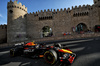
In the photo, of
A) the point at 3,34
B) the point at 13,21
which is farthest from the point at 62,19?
the point at 3,34

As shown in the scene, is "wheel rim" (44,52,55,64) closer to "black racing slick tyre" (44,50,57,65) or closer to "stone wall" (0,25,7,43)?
"black racing slick tyre" (44,50,57,65)

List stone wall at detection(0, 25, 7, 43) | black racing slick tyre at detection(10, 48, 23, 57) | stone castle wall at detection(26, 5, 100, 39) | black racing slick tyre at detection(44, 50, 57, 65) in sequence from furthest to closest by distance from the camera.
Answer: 1. stone wall at detection(0, 25, 7, 43)
2. stone castle wall at detection(26, 5, 100, 39)
3. black racing slick tyre at detection(10, 48, 23, 57)
4. black racing slick tyre at detection(44, 50, 57, 65)

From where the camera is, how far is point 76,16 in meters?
16.0

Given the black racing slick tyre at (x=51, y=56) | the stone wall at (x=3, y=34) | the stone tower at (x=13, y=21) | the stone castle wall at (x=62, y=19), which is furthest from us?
the stone wall at (x=3, y=34)

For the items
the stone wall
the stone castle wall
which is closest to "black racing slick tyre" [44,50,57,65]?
the stone castle wall

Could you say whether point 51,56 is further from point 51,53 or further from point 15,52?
point 15,52

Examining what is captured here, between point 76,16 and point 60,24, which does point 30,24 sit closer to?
point 60,24

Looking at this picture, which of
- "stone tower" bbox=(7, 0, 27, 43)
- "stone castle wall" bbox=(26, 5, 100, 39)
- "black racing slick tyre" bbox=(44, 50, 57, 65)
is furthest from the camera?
"stone castle wall" bbox=(26, 5, 100, 39)

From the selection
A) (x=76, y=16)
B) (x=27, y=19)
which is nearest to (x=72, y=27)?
(x=76, y=16)

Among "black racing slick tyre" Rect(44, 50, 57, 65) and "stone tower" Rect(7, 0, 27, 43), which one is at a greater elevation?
"stone tower" Rect(7, 0, 27, 43)

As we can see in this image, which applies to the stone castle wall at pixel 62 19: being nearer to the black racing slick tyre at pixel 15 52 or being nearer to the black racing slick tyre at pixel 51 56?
the black racing slick tyre at pixel 15 52

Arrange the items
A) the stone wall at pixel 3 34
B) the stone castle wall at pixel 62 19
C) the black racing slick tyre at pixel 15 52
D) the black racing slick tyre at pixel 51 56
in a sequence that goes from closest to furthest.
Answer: the black racing slick tyre at pixel 51 56, the black racing slick tyre at pixel 15 52, the stone castle wall at pixel 62 19, the stone wall at pixel 3 34

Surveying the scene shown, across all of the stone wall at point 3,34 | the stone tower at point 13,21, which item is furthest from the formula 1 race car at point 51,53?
the stone wall at point 3,34

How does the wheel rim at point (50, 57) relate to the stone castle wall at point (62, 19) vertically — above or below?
below
